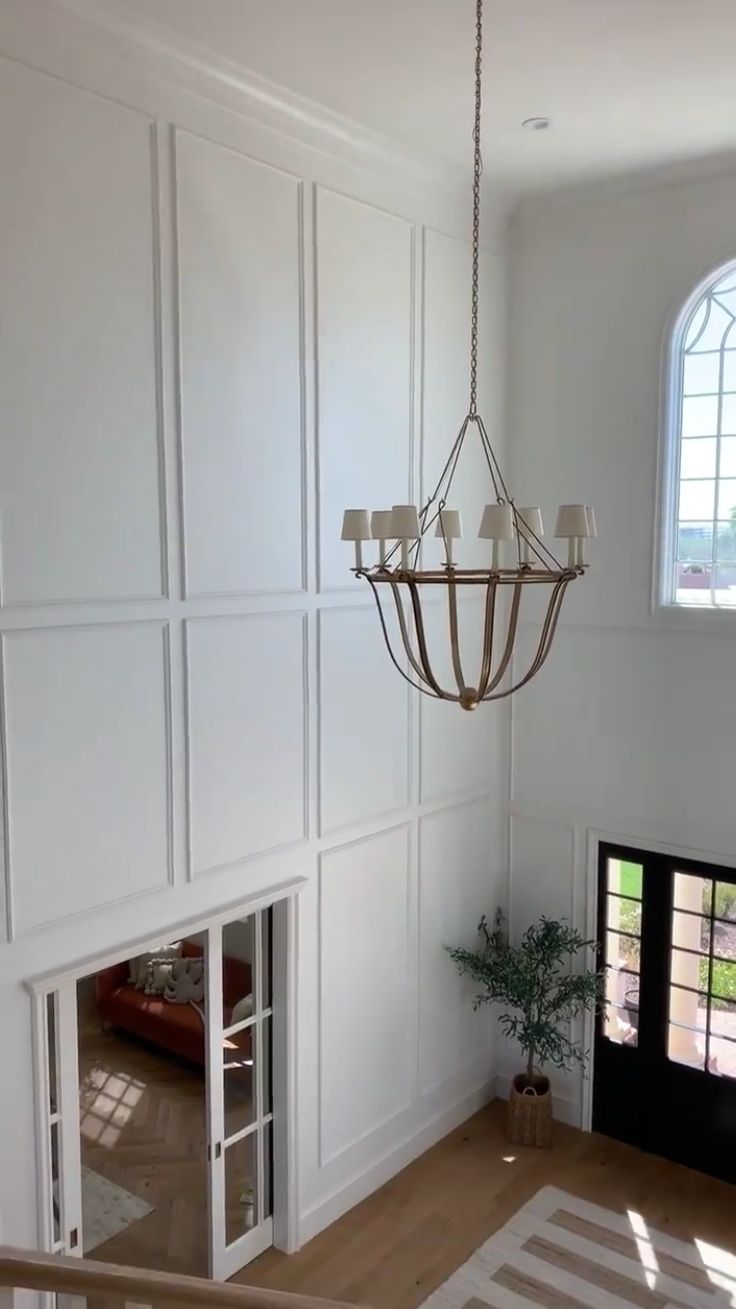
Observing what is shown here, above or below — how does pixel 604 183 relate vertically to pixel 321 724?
above

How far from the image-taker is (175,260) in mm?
3992

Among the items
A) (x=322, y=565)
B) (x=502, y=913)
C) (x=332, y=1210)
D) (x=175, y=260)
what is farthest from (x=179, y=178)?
(x=332, y=1210)

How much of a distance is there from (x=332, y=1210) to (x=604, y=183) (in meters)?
5.48

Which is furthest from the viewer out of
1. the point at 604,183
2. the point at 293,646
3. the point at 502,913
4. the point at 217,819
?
the point at 502,913

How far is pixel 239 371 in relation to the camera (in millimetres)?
4305

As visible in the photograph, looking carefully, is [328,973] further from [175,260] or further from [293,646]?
[175,260]

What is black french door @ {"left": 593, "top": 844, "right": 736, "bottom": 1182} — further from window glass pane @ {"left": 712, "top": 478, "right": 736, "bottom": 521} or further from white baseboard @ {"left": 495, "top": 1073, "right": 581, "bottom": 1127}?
window glass pane @ {"left": 712, "top": 478, "right": 736, "bottom": 521}

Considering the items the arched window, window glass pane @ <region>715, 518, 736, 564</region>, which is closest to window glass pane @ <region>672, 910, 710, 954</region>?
the arched window

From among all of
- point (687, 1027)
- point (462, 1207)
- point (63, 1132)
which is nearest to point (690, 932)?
point (687, 1027)

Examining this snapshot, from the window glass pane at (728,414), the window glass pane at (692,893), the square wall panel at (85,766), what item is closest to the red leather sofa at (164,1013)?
the window glass pane at (692,893)

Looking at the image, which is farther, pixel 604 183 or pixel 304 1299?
pixel 604 183

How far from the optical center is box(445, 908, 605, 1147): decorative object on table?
5.61 meters

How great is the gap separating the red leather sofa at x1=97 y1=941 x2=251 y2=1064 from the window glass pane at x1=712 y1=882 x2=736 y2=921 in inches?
117

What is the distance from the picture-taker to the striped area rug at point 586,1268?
4578 mm
